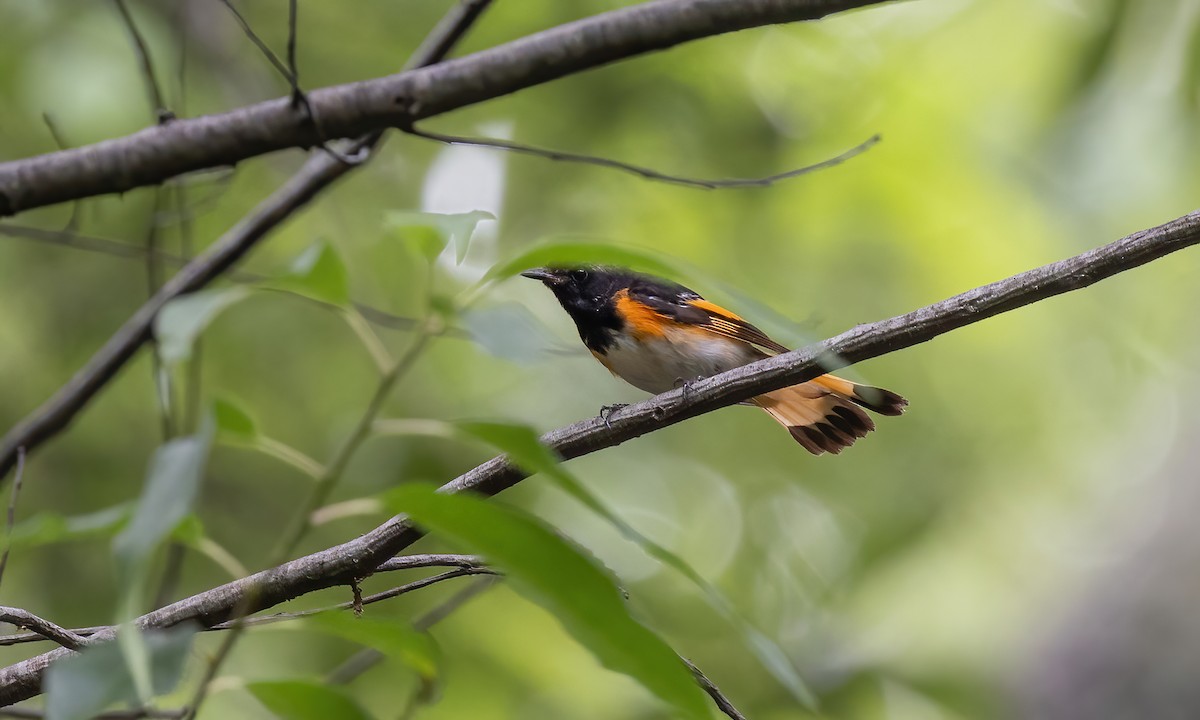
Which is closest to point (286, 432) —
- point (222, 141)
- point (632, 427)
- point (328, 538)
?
point (328, 538)

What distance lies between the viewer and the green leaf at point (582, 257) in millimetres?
1033

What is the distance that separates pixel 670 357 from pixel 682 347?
6 centimetres

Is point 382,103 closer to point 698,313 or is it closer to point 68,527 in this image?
point 68,527

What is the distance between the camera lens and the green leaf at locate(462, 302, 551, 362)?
1.02 meters

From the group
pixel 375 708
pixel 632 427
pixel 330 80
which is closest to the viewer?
pixel 632 427

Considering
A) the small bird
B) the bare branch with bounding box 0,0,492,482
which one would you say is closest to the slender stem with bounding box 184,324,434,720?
the bare branch with bounding box 0,0,492,482

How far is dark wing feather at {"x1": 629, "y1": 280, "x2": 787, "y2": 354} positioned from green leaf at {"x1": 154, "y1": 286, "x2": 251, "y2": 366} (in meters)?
3.26

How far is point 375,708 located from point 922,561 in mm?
3533

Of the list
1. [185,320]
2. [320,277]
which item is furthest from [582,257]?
[185,320]

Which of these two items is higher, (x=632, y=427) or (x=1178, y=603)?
(x=1178, y=603)

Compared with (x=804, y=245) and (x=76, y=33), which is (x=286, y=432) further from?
(x=804, y=245)

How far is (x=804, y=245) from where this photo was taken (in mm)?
6035

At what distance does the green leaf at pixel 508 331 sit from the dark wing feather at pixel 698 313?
3.10m

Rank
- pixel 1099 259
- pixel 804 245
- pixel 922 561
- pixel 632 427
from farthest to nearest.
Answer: pixel 922 561 < pixel 804 245 < pixel 632 427 < pixel 1099 259
